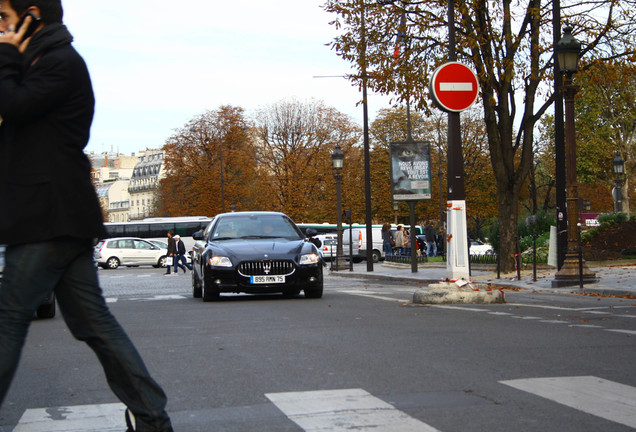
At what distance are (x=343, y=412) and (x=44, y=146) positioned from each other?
87.9 inches

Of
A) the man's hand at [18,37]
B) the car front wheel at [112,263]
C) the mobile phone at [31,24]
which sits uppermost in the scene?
the mobile phone at [31,24]

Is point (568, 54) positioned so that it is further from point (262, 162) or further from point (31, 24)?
point (262, 162)

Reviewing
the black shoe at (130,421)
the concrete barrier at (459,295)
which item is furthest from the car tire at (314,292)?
the black shoe at (130,421)

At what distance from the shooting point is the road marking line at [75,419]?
5047 mm

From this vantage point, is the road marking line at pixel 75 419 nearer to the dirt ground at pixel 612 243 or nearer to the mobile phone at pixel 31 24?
the mobile phone at pixel 31 24

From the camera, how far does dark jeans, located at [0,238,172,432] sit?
3982mm

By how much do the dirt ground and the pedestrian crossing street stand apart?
23813mm

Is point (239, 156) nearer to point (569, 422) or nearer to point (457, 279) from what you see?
point (457, 279)

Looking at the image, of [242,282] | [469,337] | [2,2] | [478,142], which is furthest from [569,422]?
[478,142]

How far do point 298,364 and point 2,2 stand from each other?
3.88 meters

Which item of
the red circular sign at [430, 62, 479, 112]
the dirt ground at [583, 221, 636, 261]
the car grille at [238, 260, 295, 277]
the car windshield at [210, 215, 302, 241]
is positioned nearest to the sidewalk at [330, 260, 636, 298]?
the dirt ground at [583, 221, 636, 261]

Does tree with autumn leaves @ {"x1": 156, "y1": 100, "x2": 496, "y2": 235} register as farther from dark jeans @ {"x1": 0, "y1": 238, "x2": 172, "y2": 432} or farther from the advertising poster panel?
dark jeans @ {"x1": 0, "y1": 238, "x2": 172, "y2": 432}

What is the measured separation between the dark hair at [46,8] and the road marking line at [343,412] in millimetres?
2289

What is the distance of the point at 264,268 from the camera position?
15359mm
